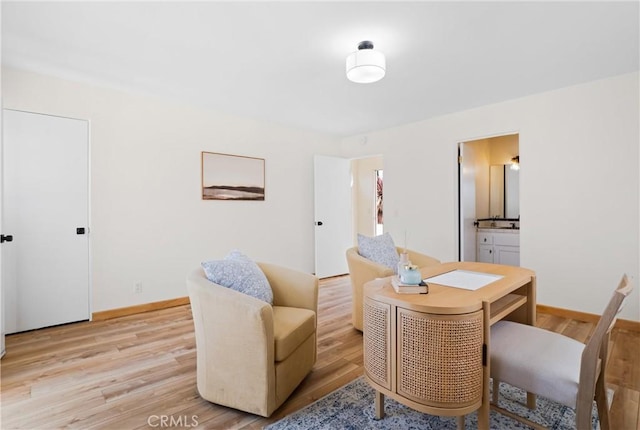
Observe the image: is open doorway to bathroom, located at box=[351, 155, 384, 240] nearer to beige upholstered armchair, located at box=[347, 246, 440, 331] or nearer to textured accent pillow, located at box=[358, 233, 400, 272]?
textured accent pillow, located at box=[358, 233, 400, 272]

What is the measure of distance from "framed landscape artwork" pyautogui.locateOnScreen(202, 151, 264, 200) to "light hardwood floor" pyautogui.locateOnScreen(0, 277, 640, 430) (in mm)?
1638

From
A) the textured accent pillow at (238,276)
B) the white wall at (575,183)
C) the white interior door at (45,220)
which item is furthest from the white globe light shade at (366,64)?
the white interior door at (45,220)

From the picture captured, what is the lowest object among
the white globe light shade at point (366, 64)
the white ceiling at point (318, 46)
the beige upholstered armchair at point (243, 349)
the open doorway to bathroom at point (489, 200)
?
the beige upholstered armchair at point (243, 349)

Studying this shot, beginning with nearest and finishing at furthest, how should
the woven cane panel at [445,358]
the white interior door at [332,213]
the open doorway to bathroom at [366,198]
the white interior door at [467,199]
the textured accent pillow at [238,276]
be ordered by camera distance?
the woven cane panel at [445,358] → the textured accent pillow at [238,276] → the white interior door at [467,199] → the white interior door at [332,213] → the open doorway to bathroom at [366,198]

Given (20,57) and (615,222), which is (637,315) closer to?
(615,222)

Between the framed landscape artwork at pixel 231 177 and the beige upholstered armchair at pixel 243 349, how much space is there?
2.32m

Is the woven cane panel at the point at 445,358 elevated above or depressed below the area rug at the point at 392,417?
above

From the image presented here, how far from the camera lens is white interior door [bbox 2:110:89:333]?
2.90 meters

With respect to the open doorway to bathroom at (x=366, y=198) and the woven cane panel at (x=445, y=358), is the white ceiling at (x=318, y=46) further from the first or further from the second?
the open doorway to bathroom at (x=366, y=198)

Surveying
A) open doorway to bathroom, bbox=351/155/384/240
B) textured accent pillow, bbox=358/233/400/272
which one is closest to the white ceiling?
textured accent pillow, bbox=358/233/400/272

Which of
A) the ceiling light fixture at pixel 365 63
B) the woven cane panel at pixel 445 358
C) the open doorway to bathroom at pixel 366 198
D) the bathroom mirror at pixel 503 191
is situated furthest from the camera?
the open doorway to bathroom at pixel 366 198

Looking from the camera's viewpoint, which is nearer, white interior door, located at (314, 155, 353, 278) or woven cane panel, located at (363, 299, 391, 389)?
woven cane panel, located at (363, 299, 391, 389)

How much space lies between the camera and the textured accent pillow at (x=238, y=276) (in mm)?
1949

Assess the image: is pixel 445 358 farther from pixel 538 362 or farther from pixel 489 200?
pixel 489 200
